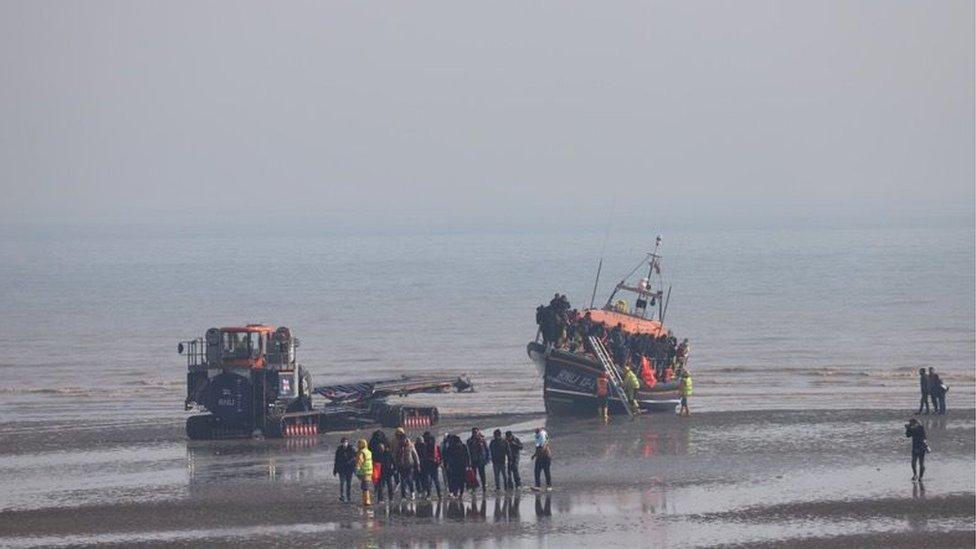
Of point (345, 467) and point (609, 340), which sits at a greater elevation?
point (609, 340)

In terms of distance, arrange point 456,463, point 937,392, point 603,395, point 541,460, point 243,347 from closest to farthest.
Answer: point 456,463 → point 541,460 → point 243,347 → point 937,392 → point 603,395

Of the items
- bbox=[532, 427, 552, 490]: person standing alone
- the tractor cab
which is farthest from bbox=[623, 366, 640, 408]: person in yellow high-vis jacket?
bbox=[532, 427, 552, 490]: person standing alone

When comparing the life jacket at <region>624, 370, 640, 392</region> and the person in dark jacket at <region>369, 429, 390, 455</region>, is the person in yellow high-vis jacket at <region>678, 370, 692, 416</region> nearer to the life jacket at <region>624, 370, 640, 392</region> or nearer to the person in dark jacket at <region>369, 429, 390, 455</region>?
the life jacket at <region>624, 370, 640, 392</region>

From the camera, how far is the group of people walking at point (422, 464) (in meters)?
31.0

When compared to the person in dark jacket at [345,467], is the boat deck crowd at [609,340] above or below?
above

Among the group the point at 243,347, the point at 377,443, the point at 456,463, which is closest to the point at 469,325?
the point at 243,347

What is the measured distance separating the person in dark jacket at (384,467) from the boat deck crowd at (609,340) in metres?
15.7

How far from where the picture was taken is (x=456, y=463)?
102ft

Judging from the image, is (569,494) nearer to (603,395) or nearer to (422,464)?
(422,464)

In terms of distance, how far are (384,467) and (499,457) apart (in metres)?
2.02

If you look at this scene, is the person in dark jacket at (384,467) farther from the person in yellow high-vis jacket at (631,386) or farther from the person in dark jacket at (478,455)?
the person in yellow high-vis jacket at (631,386)

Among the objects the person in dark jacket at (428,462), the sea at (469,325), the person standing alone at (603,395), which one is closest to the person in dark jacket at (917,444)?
the person in dark jacket at (428,462)

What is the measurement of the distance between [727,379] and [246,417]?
2237 cm

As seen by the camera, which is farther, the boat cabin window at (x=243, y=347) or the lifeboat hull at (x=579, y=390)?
the lifeboat hull at (x=579, y=390)
